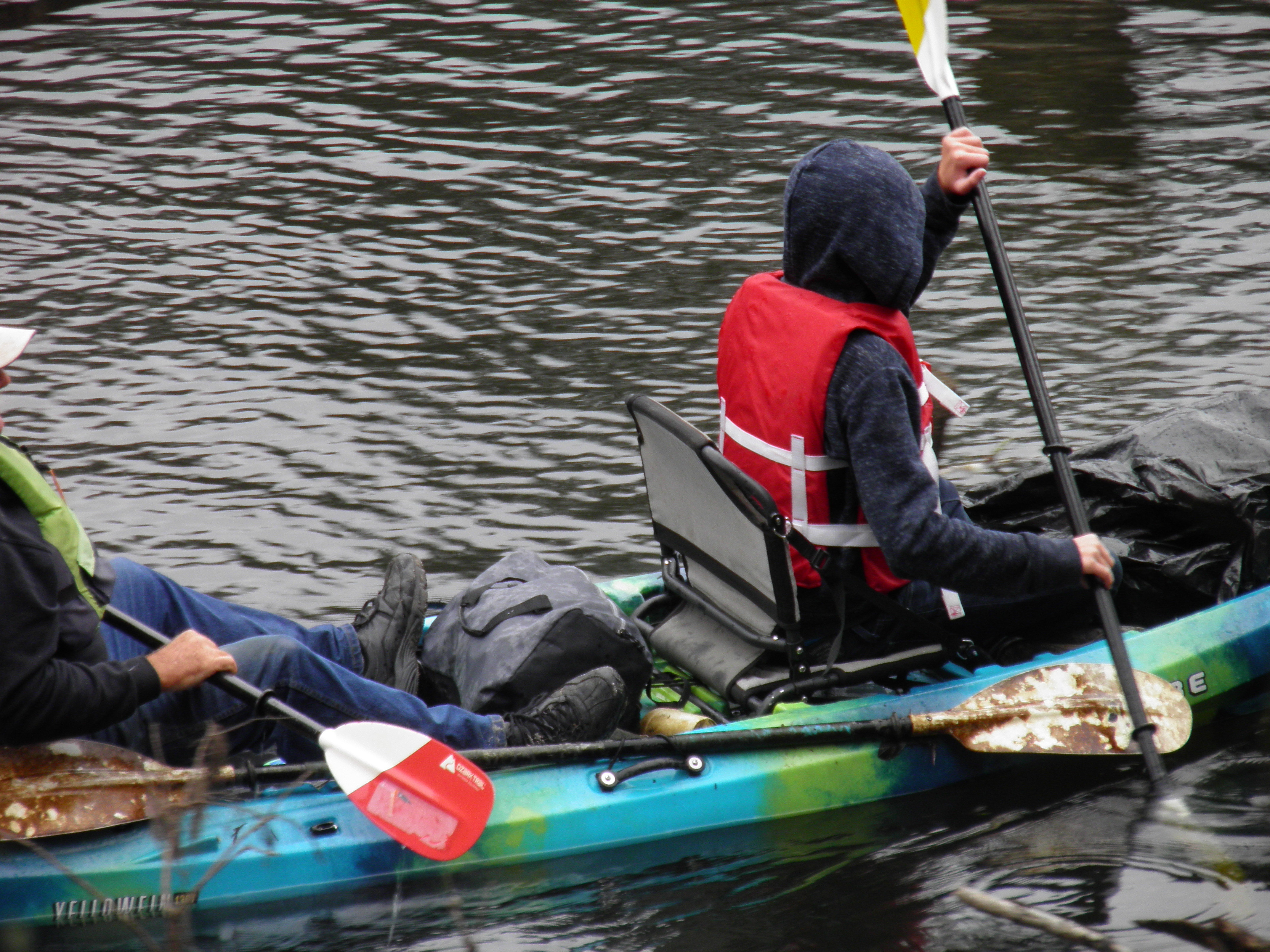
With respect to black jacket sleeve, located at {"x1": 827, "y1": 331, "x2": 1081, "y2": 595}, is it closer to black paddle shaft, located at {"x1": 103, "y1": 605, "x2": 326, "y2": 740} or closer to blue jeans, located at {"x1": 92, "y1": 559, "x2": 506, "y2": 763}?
blue jeans, located at {"x1": 92, "y1": 559, "x2": 506, "y2": 763}

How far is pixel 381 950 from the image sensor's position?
309 centimetres

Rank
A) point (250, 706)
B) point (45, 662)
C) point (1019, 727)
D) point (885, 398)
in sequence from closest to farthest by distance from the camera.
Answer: point (45, 662), point (885, 398), point (250, 706), point (1019, 727)

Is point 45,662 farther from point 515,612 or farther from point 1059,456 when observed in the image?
point 1059,456

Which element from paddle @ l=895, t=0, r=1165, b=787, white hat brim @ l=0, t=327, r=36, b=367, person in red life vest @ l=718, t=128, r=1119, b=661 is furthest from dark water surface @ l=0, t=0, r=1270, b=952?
white hat brim @ l=0, t=327, r=36, b=367

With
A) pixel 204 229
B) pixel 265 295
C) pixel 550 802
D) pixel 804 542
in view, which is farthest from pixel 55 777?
pixel 204 229

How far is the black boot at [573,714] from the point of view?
327cm

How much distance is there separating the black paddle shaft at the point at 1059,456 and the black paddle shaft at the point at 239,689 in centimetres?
186

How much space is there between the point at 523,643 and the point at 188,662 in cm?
86

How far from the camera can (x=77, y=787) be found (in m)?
2.89

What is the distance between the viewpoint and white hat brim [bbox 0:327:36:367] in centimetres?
268

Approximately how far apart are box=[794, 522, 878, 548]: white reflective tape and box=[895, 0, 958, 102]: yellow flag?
5.69 ft

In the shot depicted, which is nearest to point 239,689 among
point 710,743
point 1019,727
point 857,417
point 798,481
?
point 710,743

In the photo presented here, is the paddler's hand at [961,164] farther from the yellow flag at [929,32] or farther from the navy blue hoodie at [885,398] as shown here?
the yellow flag at [929,32]

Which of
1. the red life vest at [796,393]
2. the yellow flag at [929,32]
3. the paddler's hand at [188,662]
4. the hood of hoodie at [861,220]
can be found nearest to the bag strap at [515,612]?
the red life vest at [796,393]
